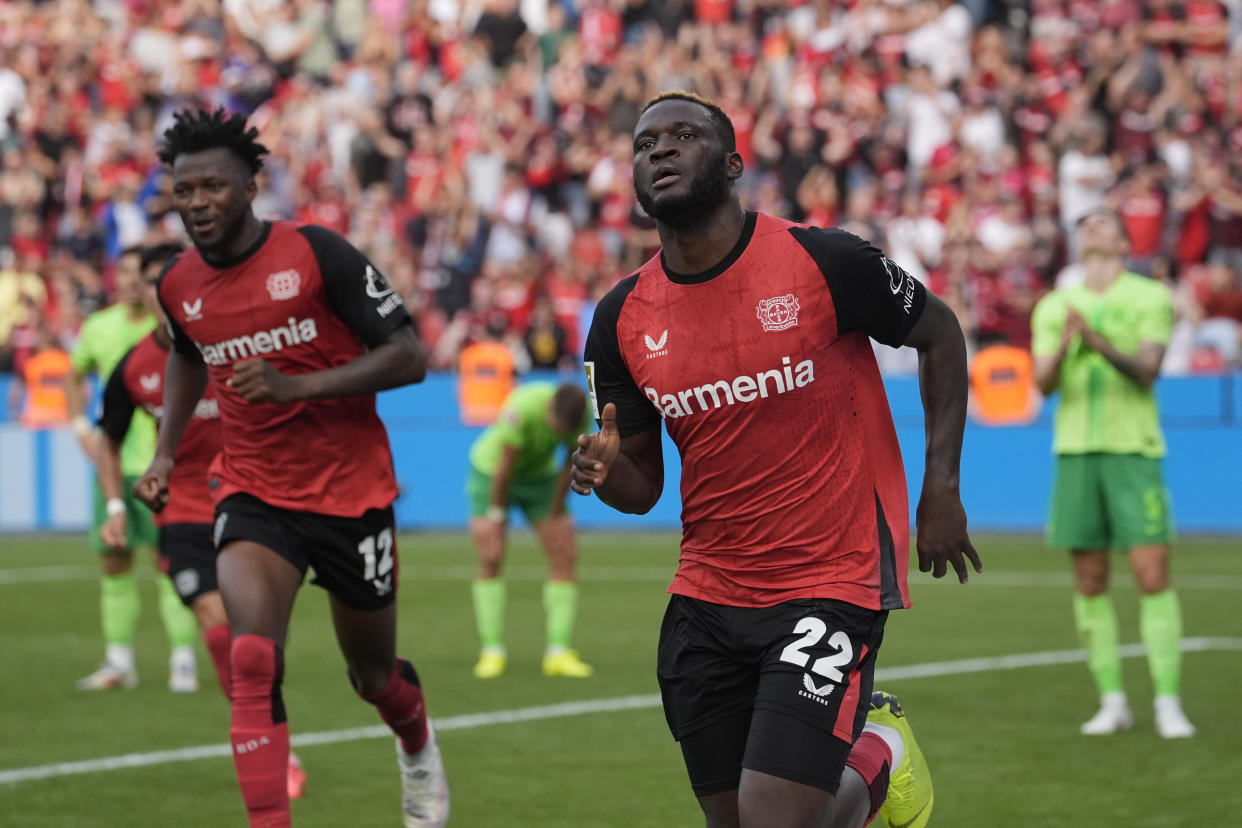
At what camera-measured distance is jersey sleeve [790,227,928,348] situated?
4918 millimetres

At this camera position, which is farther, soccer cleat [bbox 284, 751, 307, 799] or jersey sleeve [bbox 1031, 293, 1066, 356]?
jersey sleeve [bbox 1031, 293, 1066, 356]

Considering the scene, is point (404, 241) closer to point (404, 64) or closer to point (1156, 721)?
point (404, 64)

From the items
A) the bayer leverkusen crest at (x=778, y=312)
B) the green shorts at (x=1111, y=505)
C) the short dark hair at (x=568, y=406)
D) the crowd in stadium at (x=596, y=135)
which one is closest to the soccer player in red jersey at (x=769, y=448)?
the bayer leverkusen crest at (x=778, y=312)

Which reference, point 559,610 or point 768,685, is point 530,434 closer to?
point 559,610

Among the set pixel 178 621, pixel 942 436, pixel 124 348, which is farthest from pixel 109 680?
pixel 942 436

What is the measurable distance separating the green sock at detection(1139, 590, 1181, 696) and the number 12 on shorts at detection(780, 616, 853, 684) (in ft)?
16.2

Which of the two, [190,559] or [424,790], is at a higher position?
[190,559]

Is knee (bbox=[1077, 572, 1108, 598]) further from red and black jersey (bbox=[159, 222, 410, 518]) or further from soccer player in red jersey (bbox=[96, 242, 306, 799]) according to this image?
soccer player in red jersey (bbox=[96, 242, 306, 799])

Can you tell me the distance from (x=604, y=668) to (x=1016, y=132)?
11.8 m

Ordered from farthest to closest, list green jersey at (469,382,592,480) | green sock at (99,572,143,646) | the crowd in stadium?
the crowd in stadium, green jersey at (469,382,592,480), green sock at (99,572,143,646)

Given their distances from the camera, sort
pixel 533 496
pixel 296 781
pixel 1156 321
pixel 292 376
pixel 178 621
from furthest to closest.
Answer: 1. pixel 533 496
2. pixel 178 621
3. pixel 1156 321
4. pixel 296 781
5. pixel 292 376

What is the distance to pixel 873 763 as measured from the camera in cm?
523

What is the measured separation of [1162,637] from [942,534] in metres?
4.91

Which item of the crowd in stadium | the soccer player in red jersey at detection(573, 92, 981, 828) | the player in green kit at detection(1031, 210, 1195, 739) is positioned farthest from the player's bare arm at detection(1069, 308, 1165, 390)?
the crowd in stadium
